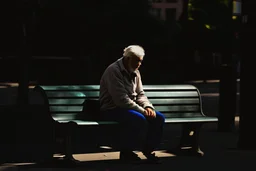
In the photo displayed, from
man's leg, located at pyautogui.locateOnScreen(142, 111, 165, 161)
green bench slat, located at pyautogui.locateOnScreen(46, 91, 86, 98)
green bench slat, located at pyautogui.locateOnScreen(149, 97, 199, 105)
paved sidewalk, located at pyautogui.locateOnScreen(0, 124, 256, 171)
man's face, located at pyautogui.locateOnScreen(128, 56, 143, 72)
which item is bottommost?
paved sidewalk, located at pyautogui.locateOnScreen(0, 124, 256, 171)

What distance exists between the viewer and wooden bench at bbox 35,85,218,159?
8.27m

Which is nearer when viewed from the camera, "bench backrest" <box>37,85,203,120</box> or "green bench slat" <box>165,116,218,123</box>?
"bench backrest" <box>37,85,203,120</box>

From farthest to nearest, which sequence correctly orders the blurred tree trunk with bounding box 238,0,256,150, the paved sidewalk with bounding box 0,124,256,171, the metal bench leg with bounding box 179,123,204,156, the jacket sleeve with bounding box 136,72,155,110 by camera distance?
the blurred tree trunk with bounding box 238,0,256,150
the metal bench leg with bounding box 179,123,204,156
the jacket sleeve with bounding box 136,72,155,110
the paved sidewalk with bounding box 0,124,256,171

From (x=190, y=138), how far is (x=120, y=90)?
1.48 m

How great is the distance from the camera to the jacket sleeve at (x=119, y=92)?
798 centimetres

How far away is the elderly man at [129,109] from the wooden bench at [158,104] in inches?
8.3

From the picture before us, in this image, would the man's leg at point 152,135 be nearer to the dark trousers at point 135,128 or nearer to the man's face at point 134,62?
the dark trousers at point 135,128

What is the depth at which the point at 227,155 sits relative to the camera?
880cm

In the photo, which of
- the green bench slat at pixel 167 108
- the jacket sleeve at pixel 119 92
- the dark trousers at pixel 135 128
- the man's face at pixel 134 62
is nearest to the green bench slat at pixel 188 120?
the green bench slat at pixel 167 108

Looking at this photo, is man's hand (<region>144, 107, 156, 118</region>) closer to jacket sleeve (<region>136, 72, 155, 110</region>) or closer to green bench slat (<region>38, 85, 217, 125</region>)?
jacket sleeve (<region>136, 72, 155, 110</region>)

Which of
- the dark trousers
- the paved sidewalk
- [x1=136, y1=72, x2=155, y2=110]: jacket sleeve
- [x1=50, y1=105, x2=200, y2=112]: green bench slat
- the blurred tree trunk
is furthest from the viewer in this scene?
the blurred tree trunk

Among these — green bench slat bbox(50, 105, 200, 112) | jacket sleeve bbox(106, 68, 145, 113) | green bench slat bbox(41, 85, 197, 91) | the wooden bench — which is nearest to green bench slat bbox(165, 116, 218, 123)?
the wooden bench

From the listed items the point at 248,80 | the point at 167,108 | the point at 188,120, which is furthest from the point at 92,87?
the point at 248,80

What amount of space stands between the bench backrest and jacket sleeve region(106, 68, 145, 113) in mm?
624
